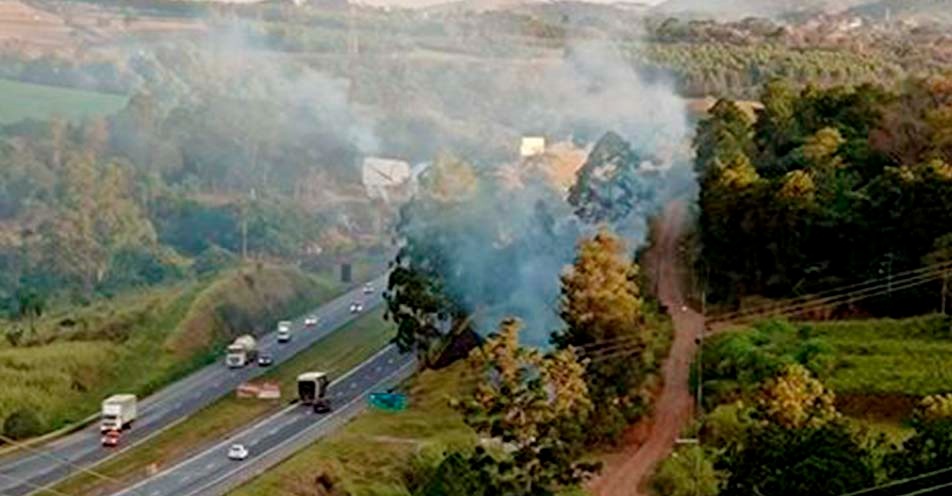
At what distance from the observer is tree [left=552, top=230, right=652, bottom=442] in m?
15.4

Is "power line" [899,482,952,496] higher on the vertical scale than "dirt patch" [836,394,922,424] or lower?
higher

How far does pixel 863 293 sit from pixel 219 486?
752 centimetres

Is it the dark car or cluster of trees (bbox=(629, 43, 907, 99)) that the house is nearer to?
cluster of trees (bbox=(629, 43, 907, 99))

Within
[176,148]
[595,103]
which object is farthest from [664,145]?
[176,148]

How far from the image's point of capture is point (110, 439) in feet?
62.9

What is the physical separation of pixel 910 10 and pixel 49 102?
122ft

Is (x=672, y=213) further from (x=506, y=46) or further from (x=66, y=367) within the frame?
(x=506, y=46)

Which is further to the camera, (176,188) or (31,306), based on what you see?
(176,188)

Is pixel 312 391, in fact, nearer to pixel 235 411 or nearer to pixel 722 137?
pixel 235 411

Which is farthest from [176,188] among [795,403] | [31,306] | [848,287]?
[795,403]

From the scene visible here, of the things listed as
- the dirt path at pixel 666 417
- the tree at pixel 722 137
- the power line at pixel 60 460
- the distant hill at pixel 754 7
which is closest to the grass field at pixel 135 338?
the power line at pixel 60 460

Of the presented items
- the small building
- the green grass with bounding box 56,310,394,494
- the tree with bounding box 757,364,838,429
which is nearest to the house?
the small building

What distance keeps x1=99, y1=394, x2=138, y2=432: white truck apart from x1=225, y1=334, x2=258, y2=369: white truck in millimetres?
3716

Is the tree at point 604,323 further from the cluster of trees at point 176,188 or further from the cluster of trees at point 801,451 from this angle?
the cluster of trees at point 176,188
